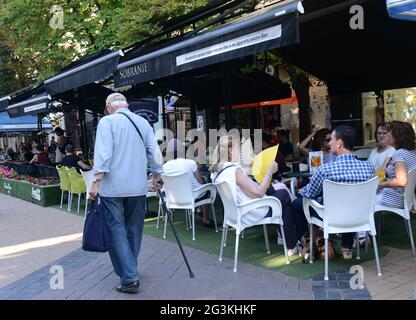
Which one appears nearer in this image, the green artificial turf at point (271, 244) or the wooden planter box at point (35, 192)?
the green artificial turf at point (271, 244)

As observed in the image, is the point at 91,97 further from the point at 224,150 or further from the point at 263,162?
the point at 263,162

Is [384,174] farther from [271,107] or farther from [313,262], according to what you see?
[271,107]

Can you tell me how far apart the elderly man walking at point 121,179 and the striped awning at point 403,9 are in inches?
89.6

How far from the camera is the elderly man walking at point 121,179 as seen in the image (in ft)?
13.9

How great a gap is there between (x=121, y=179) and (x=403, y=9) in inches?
103

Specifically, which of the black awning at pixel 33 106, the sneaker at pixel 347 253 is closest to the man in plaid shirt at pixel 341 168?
the sneaker at pixel 347 253

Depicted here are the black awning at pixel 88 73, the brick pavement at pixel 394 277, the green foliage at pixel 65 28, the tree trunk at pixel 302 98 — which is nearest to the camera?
the brick pavement at pixel 394 277

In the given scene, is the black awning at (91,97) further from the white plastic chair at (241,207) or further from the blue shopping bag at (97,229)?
the blue shopping bag at (97,229)

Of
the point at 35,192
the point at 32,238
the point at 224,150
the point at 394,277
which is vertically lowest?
the point at 32,238

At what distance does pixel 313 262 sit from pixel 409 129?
190cm

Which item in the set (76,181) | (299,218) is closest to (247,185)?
(299,218)

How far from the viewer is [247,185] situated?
502 cm
